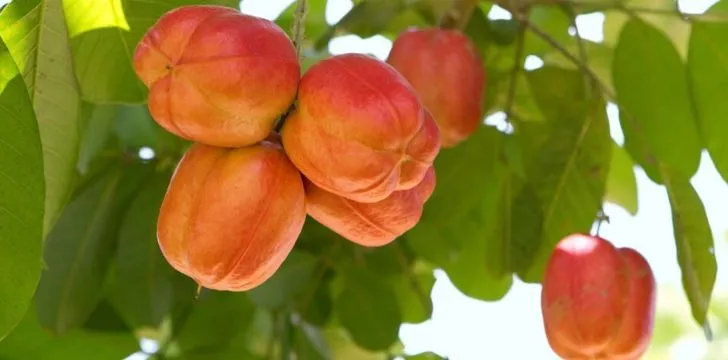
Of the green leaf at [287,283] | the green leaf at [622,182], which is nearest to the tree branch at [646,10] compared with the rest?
the green leaf at [622,182]

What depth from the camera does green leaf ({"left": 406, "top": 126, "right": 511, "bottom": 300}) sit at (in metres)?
1.32

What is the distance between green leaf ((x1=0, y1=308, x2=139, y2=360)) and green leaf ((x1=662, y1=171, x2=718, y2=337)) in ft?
2.42

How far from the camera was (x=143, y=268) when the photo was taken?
1.32 meters

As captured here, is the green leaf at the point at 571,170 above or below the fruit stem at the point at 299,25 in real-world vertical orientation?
below

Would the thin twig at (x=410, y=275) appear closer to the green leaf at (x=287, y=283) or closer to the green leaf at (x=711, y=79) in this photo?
the green leaf at (x=287, y=283)

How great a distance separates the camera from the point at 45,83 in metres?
0.88

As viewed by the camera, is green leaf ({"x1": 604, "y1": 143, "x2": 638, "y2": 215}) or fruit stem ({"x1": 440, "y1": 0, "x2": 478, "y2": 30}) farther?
green leaf ({"x1": 604, "y1": 143, "x2": 638, "y2": 215})

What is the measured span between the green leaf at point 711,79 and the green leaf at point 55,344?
2.64 ft

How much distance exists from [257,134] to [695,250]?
0.60 metres

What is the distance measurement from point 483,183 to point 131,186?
0.47 m

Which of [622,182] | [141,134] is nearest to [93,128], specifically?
[141,134]

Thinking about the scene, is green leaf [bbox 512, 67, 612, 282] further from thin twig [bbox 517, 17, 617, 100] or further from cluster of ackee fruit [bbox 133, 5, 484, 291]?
cluster of ackee fruit [bbox 133, 5, 484, 291]

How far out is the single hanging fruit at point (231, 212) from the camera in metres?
0.68

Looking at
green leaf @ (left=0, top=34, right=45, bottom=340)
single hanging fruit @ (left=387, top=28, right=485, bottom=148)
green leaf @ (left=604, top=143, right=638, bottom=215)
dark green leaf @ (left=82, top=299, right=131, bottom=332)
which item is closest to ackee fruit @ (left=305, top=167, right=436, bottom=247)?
green leaf @ (left=0, top=34, right=45, bottom=340)
